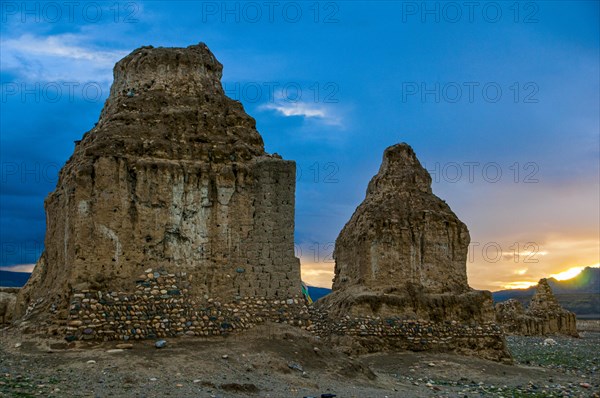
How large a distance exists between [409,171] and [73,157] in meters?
14.1

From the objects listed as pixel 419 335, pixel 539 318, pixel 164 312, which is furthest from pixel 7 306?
pixel 539 318

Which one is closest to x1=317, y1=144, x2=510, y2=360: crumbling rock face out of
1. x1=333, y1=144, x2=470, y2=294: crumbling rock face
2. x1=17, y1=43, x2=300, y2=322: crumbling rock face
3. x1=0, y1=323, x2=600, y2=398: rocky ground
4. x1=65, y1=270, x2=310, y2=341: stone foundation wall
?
x1=333, y1=144, x2=470, y2=294: crumbling rock face

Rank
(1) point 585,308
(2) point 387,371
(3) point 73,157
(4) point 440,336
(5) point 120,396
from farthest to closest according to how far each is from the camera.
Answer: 1. (1) point 585,308
2. (4) point 440,336
3. (2) point 387,371
4. (3) point 73,157
5. (5) point 120,396

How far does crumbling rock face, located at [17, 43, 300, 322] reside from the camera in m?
16.7

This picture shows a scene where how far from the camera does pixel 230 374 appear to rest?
551 inches

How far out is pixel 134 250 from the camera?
1686cm

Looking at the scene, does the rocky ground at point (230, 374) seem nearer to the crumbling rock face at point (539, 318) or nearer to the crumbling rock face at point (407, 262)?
the crumbling rock face at point (407, 262)

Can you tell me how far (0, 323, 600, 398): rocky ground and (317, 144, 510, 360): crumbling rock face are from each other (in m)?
4.14

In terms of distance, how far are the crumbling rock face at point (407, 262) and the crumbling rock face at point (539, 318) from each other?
2701cm

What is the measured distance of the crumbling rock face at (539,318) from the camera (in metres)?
51.1

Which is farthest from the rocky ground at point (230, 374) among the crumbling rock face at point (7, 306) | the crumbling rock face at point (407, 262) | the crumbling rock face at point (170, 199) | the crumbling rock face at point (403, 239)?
the crumbling rock face at point (403, 239)

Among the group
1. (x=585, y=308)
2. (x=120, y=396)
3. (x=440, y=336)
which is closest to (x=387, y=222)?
(x=440, y=336)

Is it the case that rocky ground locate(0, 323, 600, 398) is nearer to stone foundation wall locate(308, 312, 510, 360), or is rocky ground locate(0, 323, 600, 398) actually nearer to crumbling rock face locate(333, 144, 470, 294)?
stone foundation wall locate(308, 312, 510, 360)

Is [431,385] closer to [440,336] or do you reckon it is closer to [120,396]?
[440,336]
